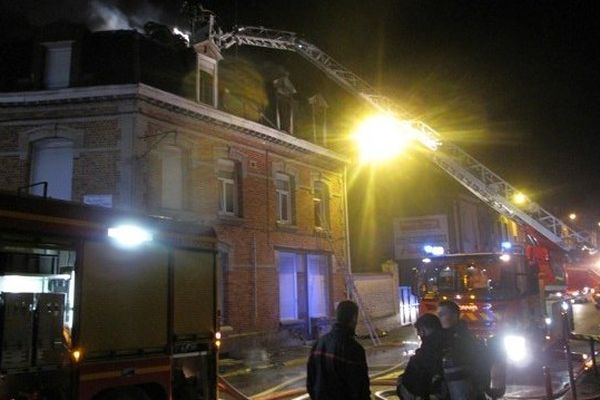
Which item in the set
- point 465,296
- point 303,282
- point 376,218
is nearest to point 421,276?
point 465,296

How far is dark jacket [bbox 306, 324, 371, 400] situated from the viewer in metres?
4.01

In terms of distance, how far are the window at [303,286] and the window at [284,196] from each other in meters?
1.16

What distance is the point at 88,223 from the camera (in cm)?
615

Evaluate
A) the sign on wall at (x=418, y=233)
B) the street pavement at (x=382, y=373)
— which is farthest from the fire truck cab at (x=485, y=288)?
the sign on wall at (x=418, y=233)

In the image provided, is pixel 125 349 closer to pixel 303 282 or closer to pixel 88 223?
pixel 88 223

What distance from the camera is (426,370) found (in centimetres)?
440

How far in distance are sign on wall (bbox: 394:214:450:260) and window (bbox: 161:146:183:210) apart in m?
16.2

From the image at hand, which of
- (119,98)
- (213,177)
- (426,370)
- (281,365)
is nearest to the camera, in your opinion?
(426,370)

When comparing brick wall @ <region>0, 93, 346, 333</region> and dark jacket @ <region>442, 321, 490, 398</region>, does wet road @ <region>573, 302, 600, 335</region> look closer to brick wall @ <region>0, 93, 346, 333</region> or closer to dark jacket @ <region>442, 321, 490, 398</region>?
brick wall @ <region>0, 93, 346, 333</region>

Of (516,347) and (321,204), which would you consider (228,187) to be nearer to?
(321,204)

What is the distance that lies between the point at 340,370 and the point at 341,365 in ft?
0.11

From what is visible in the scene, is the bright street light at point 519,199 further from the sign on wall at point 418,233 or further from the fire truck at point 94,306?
the fire truck at point 94,306

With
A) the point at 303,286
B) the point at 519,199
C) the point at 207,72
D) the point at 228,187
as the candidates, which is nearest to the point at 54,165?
the point at 228,187

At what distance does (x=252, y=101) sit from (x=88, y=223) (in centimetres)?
1231
